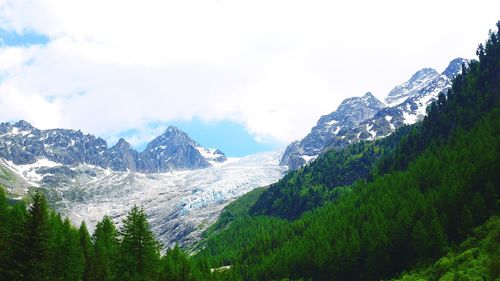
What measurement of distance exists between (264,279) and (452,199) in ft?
198

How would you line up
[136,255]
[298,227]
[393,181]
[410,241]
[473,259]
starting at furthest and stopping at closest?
[298,227] < [393,181] < [410,241] < [473,259] < [136,255]

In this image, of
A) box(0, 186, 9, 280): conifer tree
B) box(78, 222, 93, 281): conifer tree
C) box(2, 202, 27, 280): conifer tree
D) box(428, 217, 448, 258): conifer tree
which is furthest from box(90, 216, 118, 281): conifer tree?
box(428, 217, 448, 258): conifer tree

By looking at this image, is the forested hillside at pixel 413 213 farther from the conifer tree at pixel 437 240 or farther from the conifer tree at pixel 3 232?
the conifer tree at pixel 3 232

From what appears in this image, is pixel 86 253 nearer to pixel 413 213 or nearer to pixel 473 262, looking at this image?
pixel 473 262

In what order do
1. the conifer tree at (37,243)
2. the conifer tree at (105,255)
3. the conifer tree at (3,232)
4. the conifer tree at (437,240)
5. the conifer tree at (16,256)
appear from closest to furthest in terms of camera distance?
the conifer tree at (16,256) < the conifer tree at (37,243) < the conifer tree at (3,232) < the conifer tree at (105,255) < the conifer tree at (437,240)

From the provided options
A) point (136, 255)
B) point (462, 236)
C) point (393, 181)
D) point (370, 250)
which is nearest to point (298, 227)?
point (393, 181)

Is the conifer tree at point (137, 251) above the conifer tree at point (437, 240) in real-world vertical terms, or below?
above

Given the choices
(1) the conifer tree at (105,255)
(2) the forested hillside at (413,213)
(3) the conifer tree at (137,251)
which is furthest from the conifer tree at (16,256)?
(2) the forested hillside at (413,213)

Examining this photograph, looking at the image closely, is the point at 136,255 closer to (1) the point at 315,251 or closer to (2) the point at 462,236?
(2) the point at 462,236

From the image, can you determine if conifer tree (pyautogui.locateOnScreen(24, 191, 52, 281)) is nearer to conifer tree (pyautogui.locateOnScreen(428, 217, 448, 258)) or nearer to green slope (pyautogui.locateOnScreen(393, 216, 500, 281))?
green slope (pyautogui.locateOnScreen(393, 216, 500, 281))

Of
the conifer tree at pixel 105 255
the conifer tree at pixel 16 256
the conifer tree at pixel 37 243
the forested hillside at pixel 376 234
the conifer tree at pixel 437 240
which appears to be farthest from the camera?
the conifer tree at pixel 437 240

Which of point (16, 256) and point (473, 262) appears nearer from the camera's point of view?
point (16, 256)

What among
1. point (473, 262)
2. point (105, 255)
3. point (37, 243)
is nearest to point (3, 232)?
point (37, 243)

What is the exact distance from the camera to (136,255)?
73.6m
